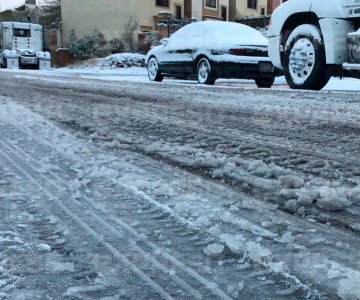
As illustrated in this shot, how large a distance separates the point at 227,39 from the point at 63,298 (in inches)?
381

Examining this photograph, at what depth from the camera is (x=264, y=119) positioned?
4.55m

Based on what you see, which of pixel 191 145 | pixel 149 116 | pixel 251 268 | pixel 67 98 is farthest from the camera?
pixel 67 98

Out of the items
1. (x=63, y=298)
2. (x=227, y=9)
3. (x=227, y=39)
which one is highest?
(x=227, y=9)

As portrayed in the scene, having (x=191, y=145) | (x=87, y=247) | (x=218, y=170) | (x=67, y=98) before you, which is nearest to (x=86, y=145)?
(x=191, y=145)

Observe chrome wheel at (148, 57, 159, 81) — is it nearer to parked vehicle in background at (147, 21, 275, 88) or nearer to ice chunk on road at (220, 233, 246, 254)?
parked vehicle in background at (147, 21, 275, 88)

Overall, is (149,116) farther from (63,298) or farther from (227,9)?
(227,9)

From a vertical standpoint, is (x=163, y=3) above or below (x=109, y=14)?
above

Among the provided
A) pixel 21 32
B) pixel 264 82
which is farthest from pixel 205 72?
pixel 21 32

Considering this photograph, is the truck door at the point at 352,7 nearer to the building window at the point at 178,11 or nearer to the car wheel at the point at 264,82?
the car wheel at the point at 264,82

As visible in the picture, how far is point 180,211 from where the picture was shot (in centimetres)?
198

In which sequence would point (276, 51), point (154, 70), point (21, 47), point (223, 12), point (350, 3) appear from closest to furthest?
point (350, 3), point (276, 51), point (154, 70), point (21, 47), point (223, 12)

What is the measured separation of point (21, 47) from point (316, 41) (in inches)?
971

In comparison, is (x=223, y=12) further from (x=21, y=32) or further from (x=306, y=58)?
(x=306, y=58)

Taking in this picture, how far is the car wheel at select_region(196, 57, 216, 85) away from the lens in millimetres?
10328
